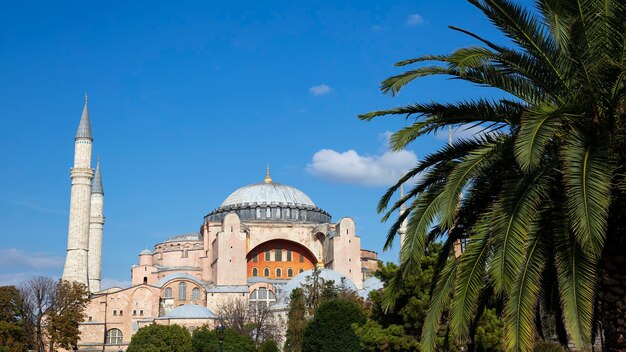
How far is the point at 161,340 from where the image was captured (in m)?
44.3

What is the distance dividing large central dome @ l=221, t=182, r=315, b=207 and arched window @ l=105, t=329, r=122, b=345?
16012mm

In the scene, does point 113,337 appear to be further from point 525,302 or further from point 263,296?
point 525,302

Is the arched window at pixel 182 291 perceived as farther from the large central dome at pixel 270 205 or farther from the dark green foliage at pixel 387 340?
the dark green foliage at pixel 387 340

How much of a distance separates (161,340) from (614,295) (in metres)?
37.8

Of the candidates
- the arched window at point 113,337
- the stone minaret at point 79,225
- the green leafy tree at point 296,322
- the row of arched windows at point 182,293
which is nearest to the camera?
the green leafy tree at point 296,322

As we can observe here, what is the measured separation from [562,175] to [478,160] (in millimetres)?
992

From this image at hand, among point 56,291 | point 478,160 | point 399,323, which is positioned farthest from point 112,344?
point 478,160

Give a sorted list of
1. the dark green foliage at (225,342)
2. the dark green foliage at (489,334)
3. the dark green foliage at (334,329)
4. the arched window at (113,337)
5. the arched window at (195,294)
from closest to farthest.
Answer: the dark green foliage at (489,334), the dark green foliage at (334,329), the dark green foliage at (225,342), the arched window at (113,337), the arched window at (195,294)

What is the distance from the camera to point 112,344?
5506 cm

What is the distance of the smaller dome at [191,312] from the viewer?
52.8 metres

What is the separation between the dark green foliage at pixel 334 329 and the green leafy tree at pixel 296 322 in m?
7.34

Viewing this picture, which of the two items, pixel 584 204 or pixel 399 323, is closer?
pixel 584 204

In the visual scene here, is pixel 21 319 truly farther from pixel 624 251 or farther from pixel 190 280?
A: pixel 624 251

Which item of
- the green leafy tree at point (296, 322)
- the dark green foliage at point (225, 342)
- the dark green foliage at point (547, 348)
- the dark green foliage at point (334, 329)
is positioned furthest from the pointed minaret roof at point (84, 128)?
the dark green foliage at point (547, 348)
